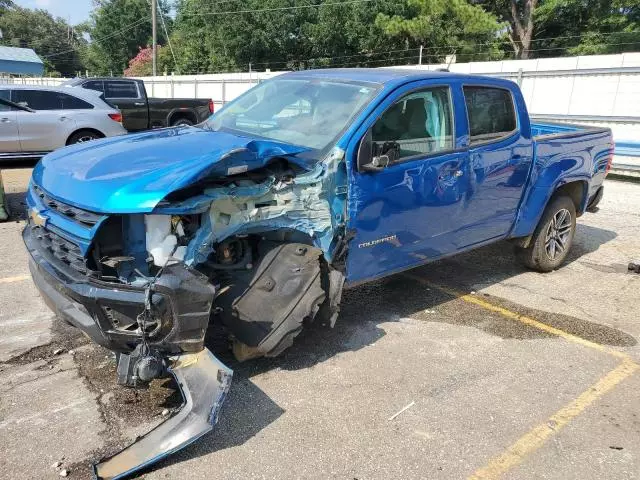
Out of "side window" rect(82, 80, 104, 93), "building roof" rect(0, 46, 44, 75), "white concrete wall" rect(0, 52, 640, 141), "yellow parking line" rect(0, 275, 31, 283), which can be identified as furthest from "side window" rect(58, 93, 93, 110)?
"building roof" rect(0, 46, 44, 75)

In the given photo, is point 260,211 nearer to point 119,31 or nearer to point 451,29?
point 451,29

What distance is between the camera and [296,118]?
4184 mm

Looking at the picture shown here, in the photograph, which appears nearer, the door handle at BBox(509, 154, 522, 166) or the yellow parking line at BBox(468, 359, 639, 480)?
the yellow parking line at BBox(468, 359, 639, 480)

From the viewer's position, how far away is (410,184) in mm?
4012

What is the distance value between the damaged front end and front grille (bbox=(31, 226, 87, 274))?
0.01 meters

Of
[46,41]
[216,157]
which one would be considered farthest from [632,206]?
[46,41]

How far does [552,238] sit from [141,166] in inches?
176

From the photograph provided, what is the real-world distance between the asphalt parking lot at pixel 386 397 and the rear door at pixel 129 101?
1034 cm

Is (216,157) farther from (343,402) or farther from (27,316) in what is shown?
(27,316)

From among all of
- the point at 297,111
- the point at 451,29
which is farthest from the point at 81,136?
the point at 451,29

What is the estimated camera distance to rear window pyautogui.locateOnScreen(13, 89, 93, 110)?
34.5 ft

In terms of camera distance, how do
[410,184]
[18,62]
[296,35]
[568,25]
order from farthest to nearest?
1. [18,62]
2. [296,35]
3. [568,25]
4. [410,184]

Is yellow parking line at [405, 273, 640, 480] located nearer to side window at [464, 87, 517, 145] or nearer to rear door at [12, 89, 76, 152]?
side window at [464, 87, 517, 145]

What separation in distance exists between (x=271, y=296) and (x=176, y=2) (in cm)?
5898
